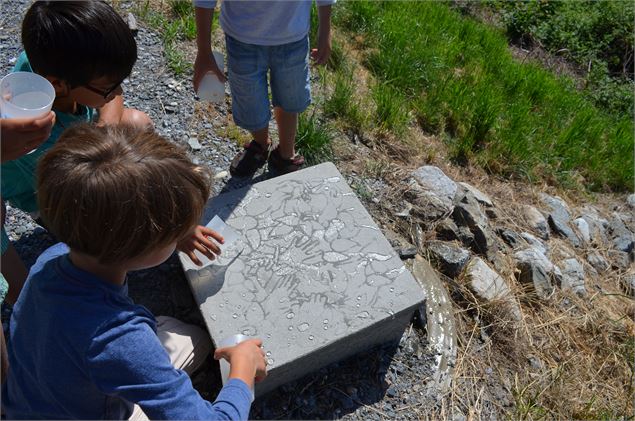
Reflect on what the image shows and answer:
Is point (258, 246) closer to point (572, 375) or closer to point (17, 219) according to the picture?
point (17, 219)

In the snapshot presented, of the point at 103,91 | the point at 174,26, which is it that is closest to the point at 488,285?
the point at 103,91

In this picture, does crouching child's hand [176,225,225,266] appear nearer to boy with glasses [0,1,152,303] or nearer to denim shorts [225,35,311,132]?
boy with glasses [0,1,152,303]

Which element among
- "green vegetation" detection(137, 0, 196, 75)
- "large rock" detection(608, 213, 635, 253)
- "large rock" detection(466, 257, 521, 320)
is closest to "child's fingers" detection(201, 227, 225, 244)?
"large rock" detection(466, 257, 521, 320)

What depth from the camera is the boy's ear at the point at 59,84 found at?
5.86 feet

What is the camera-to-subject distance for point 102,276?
1.29 metres

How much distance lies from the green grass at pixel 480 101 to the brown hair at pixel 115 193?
85.0 inches

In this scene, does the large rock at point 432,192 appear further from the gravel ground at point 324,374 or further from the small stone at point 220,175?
the small stone at point 220,175

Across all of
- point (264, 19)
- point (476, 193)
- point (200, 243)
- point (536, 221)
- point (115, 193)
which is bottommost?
point (536, 221)

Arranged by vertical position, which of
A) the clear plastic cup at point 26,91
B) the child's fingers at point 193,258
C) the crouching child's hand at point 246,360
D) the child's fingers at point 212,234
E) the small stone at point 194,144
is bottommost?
the small stone at point 194,144

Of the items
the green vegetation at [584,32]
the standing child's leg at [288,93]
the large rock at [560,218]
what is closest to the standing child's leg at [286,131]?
the standing child's leg at [288,93]

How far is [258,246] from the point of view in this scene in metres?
2.17

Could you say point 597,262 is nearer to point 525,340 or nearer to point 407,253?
point 525,340

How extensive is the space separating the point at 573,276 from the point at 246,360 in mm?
2170

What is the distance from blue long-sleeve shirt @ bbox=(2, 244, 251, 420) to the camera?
3.97ft
